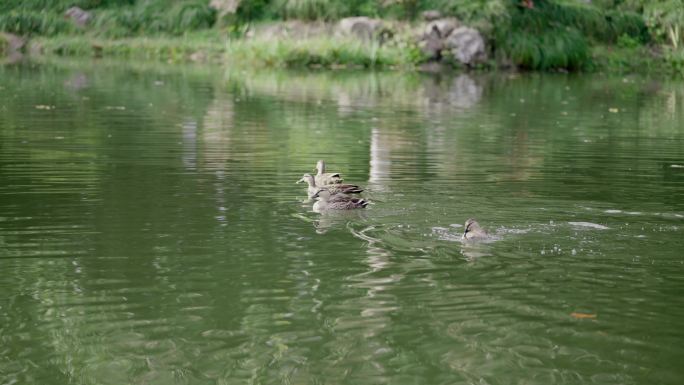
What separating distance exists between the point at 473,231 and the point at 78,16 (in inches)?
1582

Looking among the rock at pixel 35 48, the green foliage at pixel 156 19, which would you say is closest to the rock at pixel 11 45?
the rock at pixel 35 48

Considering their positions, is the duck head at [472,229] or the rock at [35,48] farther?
the rock at [35,48]

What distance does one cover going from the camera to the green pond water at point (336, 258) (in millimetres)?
6785

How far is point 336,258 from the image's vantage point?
929cm

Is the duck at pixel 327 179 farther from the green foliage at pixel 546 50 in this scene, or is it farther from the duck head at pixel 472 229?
→ the green foliage at pixel 546 50

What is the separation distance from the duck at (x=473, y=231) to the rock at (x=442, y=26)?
3231 cm

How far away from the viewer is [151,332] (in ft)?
23.7

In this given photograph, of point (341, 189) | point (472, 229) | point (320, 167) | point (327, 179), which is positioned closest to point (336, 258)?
point (472, 229)

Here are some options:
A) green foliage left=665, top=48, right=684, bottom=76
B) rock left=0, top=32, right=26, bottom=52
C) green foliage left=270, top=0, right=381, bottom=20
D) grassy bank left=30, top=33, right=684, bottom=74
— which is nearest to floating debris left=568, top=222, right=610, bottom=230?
grassy bank left=30, top=33, right=684, bottom=74

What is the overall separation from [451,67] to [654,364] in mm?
35203

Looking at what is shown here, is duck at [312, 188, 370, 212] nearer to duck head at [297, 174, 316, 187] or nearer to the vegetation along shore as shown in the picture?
duck head at [297, 174, 316, 187]

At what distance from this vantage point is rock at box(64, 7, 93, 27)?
4706 cm

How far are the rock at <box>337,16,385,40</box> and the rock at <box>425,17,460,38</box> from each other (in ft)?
5.43

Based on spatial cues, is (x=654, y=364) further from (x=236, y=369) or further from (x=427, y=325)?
(x=236, y=369)
